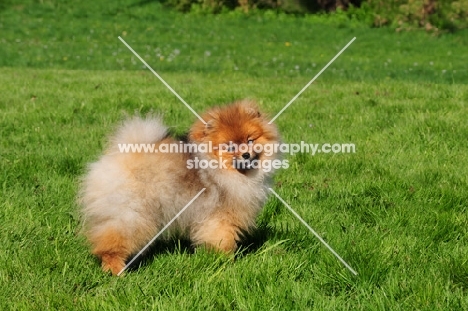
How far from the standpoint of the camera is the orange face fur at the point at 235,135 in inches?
151

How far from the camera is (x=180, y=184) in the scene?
3.72 metres

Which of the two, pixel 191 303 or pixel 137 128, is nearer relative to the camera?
pixel 191 303

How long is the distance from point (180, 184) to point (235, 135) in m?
0.50

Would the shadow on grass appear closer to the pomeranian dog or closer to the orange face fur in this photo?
the pomeranian dog

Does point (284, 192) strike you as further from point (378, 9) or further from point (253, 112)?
point (378, 9)

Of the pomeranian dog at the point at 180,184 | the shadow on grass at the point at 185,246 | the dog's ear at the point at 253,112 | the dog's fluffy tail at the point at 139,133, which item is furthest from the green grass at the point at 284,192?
the dog's ear at the point at 253,112

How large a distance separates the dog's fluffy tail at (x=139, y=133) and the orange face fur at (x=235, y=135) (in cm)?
28

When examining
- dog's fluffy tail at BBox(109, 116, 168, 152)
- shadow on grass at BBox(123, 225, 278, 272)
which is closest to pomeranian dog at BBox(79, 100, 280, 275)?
dog's fluffy tail at BBox(109, 116, 168, 152)

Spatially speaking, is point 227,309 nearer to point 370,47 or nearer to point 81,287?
point 81,287

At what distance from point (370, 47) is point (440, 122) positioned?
11186 mm

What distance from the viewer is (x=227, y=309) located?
10.2 feet

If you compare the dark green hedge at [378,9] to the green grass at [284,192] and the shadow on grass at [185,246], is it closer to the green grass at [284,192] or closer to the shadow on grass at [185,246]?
the green grass at [284,192]

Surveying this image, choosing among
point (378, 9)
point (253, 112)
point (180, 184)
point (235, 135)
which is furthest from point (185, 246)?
point (378, 9)

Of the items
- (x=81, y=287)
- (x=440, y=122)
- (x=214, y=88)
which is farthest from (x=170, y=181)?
(x=214, y=88)
